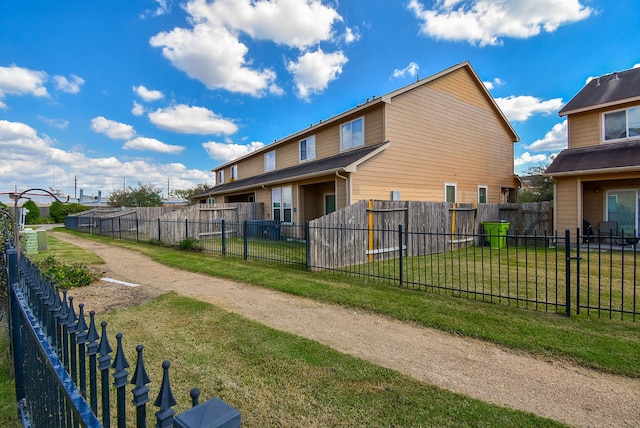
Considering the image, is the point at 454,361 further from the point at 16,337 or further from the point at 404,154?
the point at 404,154

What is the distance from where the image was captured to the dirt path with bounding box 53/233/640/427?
3.05 meters

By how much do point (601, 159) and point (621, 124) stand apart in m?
2.23

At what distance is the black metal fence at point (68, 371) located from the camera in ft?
3.71

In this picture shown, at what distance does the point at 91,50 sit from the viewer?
40.1 ft

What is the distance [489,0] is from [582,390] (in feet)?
39.5

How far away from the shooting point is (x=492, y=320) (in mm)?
5160

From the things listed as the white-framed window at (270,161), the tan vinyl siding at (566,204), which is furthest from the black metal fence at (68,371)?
the white-framed window at (270,161)

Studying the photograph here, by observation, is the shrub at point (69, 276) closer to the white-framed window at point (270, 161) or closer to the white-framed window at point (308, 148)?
the white-framed window at point (308, 148)

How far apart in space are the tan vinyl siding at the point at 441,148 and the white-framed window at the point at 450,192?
0.27 metres

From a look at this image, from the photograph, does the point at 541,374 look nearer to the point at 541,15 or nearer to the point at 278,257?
the point at 278,257

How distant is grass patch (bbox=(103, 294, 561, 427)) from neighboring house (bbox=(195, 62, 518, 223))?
8899 mm

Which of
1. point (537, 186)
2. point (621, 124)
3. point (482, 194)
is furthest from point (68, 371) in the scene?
point (537, 186)

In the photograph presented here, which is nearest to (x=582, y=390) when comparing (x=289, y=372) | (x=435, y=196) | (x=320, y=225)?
(x=289, y=372)

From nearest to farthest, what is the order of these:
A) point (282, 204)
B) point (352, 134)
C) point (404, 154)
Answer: point (404, 154) → point (352, 134) → point (282, 204)
